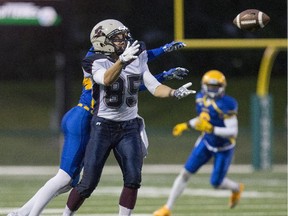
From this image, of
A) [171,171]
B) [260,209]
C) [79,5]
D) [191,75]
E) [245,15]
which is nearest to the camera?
[245,15]

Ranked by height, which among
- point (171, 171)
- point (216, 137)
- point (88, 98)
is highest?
point (88, 98)

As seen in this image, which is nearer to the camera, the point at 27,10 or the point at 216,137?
the point at 216,137

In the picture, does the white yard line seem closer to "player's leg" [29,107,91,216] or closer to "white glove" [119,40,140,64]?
"player's leg" [29,107,91,216]

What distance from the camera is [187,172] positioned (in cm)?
1084

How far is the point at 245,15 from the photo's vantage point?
27.5 feet

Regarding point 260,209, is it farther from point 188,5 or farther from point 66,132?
point 188,5

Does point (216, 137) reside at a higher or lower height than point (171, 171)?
higher

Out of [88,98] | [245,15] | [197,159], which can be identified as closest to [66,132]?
[88,98]

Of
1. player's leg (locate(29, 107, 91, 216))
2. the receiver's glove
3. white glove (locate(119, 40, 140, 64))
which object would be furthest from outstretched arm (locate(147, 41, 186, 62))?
the receiver's glove

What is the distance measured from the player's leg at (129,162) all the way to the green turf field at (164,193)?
6.80ft

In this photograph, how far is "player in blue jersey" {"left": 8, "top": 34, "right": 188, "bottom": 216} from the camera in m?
8.02

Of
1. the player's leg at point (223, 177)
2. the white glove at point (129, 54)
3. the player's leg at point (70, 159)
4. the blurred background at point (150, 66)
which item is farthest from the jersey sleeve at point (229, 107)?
the blurred background at point (150, 66)

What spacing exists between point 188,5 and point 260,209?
659 centimetres

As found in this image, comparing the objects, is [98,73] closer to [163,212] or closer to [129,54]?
[129,54]
